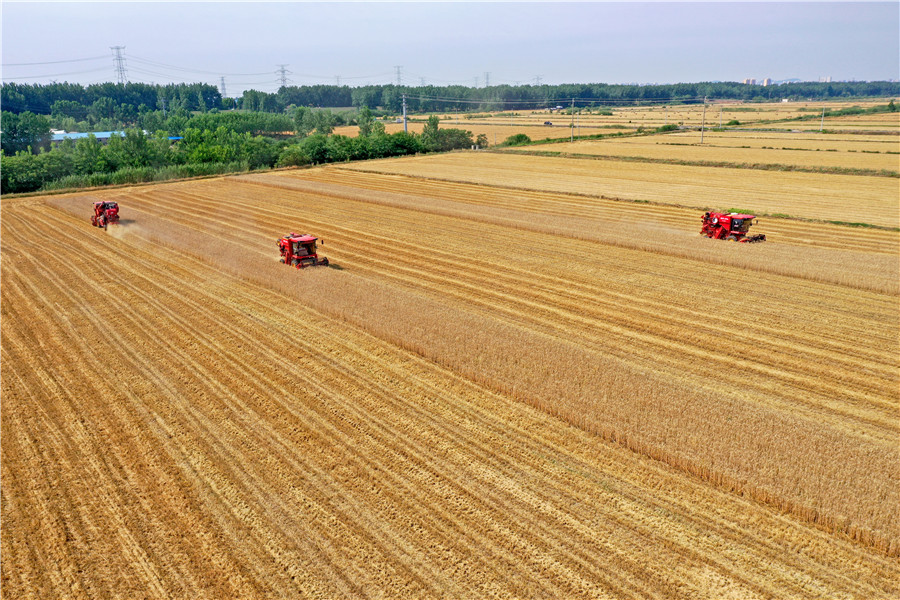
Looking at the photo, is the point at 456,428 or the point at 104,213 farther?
the point at 104,213

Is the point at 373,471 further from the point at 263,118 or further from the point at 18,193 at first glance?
the point at 263,118

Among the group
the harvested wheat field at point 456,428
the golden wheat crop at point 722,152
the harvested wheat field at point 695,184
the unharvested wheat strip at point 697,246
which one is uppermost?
the golden wheat crop at point 722,152

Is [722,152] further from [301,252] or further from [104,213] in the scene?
[104,213]

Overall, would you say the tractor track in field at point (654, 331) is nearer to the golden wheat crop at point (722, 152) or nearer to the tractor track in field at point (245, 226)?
the tractor track in field at point (245, 226)

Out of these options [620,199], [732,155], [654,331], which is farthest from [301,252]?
[732,155]

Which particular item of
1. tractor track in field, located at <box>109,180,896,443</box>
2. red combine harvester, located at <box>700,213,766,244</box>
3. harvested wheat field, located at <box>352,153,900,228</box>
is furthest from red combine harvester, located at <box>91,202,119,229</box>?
red combine harvester, located at <box>700,213,766,244</box>

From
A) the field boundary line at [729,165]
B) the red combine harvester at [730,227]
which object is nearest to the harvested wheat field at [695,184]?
the field boundary line at [729,165]
